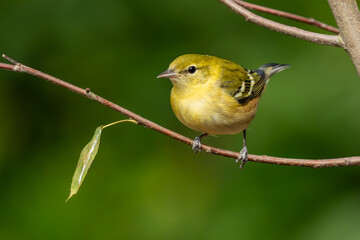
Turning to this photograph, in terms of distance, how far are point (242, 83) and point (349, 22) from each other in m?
2.01

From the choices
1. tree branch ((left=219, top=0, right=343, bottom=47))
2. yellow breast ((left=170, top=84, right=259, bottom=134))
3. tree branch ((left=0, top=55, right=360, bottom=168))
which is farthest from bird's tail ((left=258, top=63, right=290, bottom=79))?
tree branch ((left=219, top=0, right=343, bottom=47))

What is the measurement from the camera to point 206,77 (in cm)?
347

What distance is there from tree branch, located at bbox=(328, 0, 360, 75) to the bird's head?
5.13 feet

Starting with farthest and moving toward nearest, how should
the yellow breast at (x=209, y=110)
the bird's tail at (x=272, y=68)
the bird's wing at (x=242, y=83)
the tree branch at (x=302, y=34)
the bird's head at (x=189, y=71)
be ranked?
the bird's tail at (x=272, y=68) < the bird's wing at (x=242, y=83) < the bird's head at (x=189, y=71) < the yellow breast at (x=209, y=110) < the tree branch at (x=302, y=34)

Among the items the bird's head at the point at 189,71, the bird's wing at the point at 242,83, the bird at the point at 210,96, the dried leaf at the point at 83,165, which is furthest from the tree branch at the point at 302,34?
the bird's wing at the point at 242,83

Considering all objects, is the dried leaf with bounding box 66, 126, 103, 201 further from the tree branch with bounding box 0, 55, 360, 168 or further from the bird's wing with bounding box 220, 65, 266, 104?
the bird's wing with bounding box 220, 65, 266, 104

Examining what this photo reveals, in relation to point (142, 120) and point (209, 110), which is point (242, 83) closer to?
point (209, 110)

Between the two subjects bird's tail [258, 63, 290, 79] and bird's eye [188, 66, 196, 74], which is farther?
bird's tail [258, 63, 290, 79]

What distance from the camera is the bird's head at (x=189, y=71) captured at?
329cm

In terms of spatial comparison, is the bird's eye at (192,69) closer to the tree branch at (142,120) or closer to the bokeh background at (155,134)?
the bokeh background at (155,134)

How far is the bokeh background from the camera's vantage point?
3.63 meters

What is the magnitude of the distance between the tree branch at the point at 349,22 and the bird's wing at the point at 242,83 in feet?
5.58

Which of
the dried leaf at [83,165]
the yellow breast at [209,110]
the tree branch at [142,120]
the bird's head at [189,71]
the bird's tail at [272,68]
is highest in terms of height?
the bird's tail at [272,68]

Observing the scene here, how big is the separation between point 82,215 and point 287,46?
2033 millimetres
